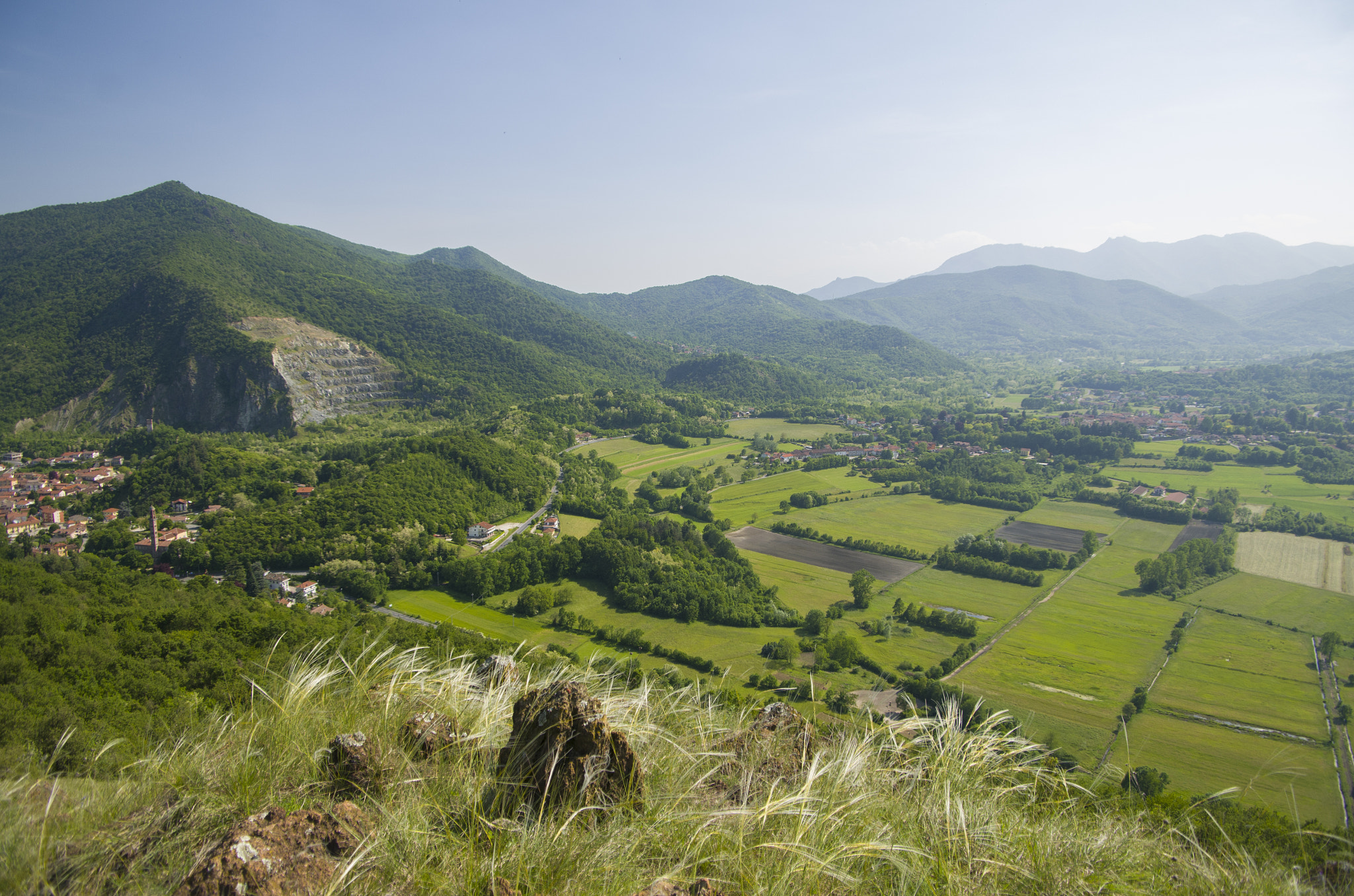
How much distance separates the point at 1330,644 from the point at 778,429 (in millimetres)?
73142

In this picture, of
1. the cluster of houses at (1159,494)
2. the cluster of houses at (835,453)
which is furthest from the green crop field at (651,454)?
the cluster of houses at (1159,494)

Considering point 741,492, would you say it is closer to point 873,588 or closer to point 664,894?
point 873,588

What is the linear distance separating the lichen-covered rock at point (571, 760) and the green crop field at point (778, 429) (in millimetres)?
88652

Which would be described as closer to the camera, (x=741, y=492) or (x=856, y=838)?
(x=856, y=838)

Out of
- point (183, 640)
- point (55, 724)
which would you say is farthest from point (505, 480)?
point (55, 724)

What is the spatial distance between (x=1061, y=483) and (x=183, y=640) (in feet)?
241

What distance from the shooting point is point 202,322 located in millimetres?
83438

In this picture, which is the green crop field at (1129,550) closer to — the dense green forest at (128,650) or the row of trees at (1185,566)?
the row of trees at (1185,566)

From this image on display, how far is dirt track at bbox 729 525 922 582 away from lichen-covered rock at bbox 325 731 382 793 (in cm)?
4029

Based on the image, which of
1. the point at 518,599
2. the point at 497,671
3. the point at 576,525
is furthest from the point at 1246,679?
the point at 576,525

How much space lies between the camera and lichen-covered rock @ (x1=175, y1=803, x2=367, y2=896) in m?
3.24

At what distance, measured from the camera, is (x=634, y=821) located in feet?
14.0

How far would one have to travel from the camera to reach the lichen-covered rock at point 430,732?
5.51 meters

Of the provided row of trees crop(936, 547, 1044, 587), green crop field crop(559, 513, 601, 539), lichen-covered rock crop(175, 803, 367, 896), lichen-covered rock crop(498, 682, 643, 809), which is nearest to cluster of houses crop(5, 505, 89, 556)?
green crop field crop(559, 513, 601, 539)
